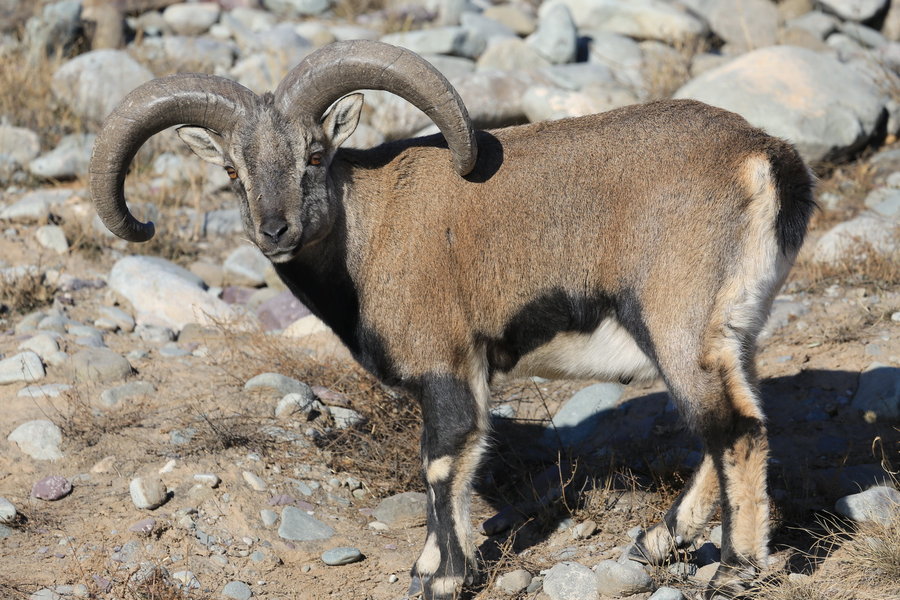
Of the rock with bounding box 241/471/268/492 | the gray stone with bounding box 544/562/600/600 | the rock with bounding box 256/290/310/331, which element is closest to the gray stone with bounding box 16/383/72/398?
the rock with bounding box 241/471/268/492

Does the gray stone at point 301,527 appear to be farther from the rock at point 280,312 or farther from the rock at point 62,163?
the rock at point 62,163

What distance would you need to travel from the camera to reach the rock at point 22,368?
895 centimetres

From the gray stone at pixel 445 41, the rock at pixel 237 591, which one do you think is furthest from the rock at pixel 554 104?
the rock at pixel 237 591

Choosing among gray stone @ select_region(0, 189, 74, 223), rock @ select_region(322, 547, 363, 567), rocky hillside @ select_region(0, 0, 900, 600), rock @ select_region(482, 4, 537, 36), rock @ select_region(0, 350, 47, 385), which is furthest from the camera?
rock @ select_region(482, 4, 537, 36)

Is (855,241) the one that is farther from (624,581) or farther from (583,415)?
(624,581)

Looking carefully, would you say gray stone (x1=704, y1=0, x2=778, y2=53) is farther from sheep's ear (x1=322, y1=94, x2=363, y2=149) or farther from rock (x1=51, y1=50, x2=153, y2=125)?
sheep's ear (x1=322, y1=94, x2=363, y2=149)

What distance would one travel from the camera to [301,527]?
7.44 meters

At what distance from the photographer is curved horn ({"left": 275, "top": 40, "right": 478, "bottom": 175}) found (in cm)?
633

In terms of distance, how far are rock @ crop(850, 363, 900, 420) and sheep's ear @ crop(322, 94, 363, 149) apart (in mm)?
4802

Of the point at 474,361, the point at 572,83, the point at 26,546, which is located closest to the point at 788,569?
the point at 474,361

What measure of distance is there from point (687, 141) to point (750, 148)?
15.7 inches

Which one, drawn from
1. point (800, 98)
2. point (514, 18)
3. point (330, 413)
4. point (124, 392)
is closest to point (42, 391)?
point (124, 392)

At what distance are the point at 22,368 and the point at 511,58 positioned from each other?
35.1ft

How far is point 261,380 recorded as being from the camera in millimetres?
8898
